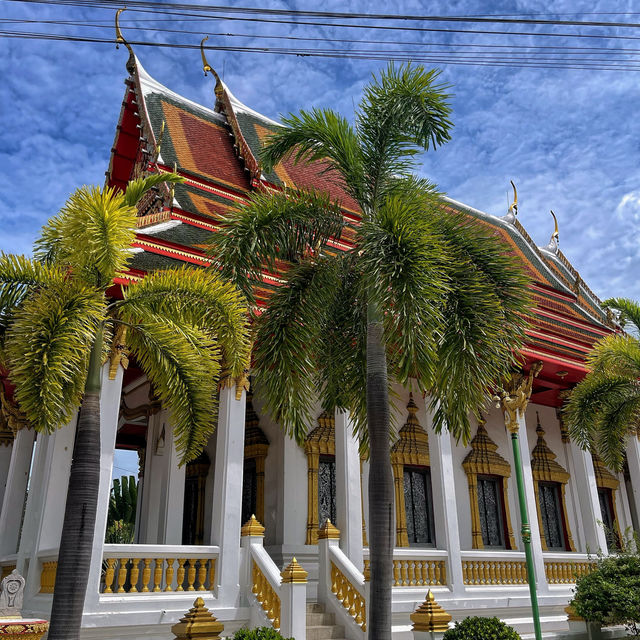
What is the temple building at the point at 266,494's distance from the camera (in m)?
8.51

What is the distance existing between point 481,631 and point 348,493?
304 cm

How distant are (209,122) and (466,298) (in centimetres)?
1231

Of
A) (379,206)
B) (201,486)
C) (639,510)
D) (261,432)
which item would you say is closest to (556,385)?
(639,510)

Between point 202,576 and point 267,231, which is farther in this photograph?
point 202,576

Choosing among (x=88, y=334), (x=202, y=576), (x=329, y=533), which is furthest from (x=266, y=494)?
(x=88, y=334)

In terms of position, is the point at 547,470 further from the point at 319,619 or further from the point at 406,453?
the point at 319,619

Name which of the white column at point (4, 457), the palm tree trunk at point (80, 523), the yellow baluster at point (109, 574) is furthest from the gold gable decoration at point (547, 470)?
the palm tree trunk at point (80, 523)

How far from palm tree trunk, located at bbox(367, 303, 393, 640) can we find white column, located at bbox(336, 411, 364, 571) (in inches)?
102

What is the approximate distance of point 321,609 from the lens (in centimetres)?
937

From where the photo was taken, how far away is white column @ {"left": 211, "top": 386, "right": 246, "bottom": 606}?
8844mm

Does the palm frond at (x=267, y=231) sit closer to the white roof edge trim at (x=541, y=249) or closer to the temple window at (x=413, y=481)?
the temple window at (x=413, y=481)

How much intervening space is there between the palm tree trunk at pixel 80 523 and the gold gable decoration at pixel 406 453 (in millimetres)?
7837

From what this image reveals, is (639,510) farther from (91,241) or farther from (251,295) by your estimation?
(91,241)

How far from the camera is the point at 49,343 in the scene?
583cm
